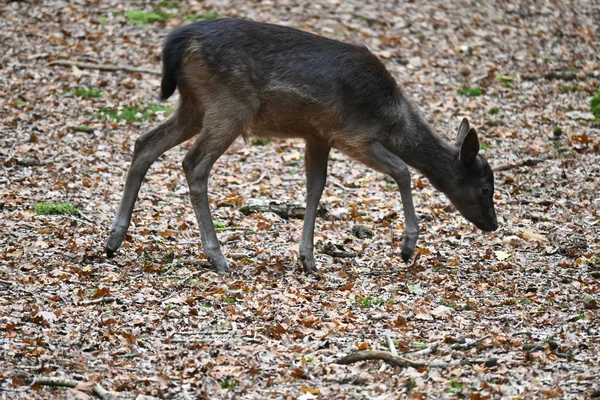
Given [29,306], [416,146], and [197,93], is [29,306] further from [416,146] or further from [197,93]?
[416,146]

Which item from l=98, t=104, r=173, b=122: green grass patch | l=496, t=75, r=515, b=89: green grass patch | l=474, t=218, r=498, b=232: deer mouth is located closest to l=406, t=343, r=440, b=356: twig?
l=474, t=218, r=498, b=232: deer mouth

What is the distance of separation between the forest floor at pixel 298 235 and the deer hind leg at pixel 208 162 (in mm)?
243

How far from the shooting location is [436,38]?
16.6 meters

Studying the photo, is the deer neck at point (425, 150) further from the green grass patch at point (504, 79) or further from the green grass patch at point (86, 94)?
the green grass patch at point (86, 94)

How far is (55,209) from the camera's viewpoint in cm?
965

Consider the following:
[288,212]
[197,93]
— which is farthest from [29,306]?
[288,212]

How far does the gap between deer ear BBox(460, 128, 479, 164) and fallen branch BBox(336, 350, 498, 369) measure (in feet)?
11.2

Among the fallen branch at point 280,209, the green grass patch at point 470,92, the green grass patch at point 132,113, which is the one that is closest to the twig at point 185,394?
the fallen branch at point 280,209

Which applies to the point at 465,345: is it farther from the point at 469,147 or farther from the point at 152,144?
the point at 152,144

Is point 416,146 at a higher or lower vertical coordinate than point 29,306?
higher

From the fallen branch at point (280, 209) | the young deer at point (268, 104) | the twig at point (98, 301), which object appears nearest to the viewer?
the twig at point (98, 301)

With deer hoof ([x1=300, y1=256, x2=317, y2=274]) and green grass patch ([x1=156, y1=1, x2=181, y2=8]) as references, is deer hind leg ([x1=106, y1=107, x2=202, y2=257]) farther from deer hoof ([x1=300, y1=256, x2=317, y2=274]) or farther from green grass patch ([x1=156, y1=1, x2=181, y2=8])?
green grass patch ([x1=156, y1=1, x2=181, y2=8])

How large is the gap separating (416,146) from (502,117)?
538 cm

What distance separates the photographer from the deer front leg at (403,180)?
8.48 m
